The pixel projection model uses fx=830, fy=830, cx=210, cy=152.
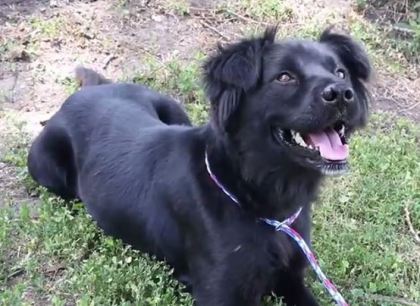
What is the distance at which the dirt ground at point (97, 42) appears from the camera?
5.70 metres

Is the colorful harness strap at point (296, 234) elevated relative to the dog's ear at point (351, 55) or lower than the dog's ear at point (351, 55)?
lower

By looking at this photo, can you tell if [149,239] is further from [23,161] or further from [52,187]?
[23,161]

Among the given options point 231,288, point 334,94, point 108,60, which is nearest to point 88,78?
point 108,60

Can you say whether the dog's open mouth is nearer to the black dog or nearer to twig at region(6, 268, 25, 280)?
the black dog

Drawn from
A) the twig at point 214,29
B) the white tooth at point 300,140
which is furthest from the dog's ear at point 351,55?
the twig at point 214,29

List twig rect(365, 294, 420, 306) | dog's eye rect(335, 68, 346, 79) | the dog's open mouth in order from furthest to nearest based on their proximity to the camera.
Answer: twig rect(365, 294, 420, 306), dog's eye rect(335, 68, 346, 79), the dog's open mouth

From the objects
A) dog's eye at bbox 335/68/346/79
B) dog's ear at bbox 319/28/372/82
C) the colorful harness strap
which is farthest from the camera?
dog's ear at bbox 319/28/372/82

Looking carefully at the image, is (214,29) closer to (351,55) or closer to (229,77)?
(351,55)

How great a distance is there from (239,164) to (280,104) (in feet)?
1.15

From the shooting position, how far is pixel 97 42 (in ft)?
20.3

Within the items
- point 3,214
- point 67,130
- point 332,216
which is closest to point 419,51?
point 332,216

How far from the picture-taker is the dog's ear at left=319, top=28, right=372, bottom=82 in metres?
3.62

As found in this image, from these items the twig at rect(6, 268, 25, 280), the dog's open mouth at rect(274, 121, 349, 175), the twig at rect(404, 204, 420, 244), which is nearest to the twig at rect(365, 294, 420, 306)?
the twig at rect(404, 204, 420, 244)

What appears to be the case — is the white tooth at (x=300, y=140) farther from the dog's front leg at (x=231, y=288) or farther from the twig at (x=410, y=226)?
the twig at (x=410, y=226)
